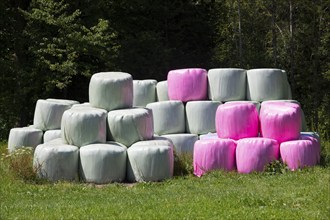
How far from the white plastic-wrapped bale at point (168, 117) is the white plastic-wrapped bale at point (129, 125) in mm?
1453

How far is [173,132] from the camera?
1462 centimetres

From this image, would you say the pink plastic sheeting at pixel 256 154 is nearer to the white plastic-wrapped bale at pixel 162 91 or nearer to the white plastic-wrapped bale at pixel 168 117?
the white plastic-wrapped bale at pixel 168 117

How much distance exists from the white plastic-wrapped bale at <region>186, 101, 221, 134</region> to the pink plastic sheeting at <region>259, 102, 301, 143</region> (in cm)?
178

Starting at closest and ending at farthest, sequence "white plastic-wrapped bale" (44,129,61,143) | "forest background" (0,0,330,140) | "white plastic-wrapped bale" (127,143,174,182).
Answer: "white plastic-wrapped bale" (127,143,174,182), "white plastic-wrapped bale" (44,129,61,143), "forest background" (0,0,330,140)

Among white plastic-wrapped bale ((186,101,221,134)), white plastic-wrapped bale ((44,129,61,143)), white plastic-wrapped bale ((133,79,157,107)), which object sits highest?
white plastic-wrapped bale ((133,79,157,107))

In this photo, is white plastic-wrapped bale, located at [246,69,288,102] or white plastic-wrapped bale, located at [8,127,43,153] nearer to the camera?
white plastic-wrapped bale, located at [246,69,288,102]

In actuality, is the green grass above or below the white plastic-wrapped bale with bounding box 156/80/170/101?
below

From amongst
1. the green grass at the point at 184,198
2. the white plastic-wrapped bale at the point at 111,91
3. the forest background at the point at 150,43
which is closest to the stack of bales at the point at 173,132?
the white plastic-wrapped bale at the point at 111,91

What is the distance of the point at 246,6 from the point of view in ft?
101

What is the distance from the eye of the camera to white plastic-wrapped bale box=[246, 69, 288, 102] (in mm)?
14297

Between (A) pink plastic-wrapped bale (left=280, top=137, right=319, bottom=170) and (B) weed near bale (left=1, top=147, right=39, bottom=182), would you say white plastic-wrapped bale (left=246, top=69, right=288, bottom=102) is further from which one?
(B) weed near bale (left=1, top=147, right=39, bottom=182)

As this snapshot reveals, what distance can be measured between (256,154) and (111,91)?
9.93 feet

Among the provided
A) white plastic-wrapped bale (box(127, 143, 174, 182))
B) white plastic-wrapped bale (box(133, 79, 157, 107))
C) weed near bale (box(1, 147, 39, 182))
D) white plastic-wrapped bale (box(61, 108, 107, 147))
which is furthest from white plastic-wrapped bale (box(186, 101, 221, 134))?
weed near bale (box(1, 147, 39, 182))

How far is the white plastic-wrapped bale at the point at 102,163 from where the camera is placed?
1226 centimetres
